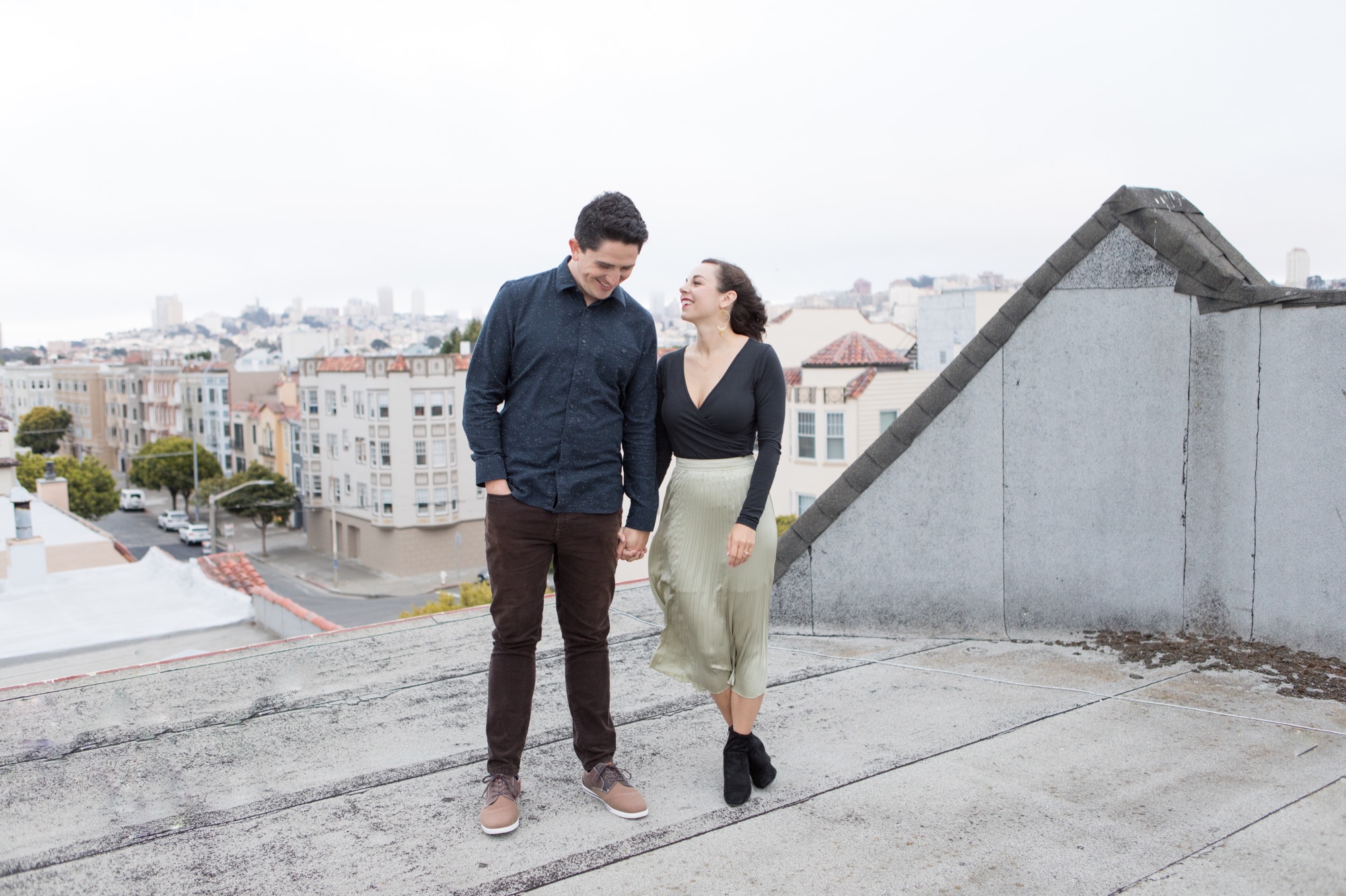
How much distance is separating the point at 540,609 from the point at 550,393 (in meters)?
0.67

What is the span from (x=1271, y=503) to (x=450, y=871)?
354 cm

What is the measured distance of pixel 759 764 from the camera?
10.4 ft

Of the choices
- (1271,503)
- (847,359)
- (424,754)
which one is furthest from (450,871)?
(847,359)

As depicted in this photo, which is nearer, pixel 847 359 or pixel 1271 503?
pixel 1271 503

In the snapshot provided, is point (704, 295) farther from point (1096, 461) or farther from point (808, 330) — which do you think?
point (808, 330)

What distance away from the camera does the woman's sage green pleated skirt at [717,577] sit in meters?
3.20

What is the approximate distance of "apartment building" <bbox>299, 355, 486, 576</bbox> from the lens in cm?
4103

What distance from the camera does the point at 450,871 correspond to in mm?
2684

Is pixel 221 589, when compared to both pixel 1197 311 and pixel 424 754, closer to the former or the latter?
pixel 424 754

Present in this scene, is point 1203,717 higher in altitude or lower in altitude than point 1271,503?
lower

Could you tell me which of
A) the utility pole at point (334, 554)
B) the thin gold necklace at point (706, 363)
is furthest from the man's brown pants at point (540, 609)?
the utility pole at point (334, 554)

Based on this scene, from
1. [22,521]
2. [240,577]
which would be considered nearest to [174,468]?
[22,521]

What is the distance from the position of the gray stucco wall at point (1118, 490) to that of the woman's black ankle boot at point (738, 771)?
2045 mm

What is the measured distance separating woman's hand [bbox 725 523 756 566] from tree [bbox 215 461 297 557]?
47.5 metres
